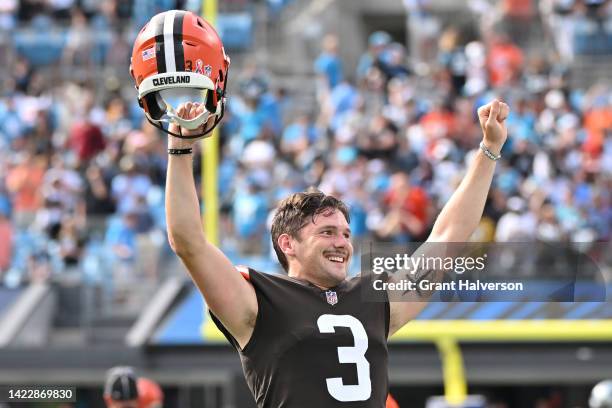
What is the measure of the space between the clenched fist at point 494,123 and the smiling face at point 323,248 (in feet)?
1.65

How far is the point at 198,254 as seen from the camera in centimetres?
352

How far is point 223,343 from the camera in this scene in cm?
1084

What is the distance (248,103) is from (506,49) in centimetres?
303

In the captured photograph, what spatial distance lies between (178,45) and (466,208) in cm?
105

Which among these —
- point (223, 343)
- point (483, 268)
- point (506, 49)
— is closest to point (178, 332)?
point (223, 343)

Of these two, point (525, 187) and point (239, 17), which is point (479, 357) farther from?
point (239, 17)

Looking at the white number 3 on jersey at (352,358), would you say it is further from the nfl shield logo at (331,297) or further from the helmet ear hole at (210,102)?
the helmet ear hole at (210,102)

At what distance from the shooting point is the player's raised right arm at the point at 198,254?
11.4 ft

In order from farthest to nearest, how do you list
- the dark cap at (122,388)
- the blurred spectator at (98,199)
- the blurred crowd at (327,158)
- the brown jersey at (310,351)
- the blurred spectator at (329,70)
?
the blurred spectator at (329,70) < the blurred spectator at (98,199) < the blurred crowd at (327,158) < the dark cap at (122,388) < the brown jersey at (310,351)

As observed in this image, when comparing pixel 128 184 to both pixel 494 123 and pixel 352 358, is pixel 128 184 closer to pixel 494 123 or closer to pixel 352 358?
pixel 494 123

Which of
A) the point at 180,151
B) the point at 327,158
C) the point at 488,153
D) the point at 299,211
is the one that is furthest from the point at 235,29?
the point at 180,151

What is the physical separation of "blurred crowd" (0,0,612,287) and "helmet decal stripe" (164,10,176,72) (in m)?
7.09

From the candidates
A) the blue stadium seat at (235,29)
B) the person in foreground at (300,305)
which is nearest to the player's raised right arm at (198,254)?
the person in foreground at (300,305)

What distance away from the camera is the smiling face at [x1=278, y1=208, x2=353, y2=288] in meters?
3.82
